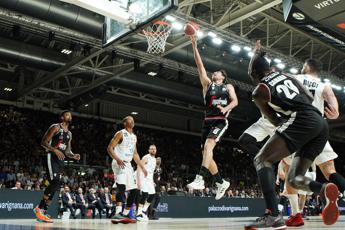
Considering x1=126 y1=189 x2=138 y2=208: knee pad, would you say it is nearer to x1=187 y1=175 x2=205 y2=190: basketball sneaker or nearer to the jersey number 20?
x1=187 y1=175 x2=205 y2=190: basketball sneaker

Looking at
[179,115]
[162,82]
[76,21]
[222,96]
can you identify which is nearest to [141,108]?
[179,115]

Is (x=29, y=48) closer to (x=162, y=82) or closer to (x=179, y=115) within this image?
(x=162, y=82)

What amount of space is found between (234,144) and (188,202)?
17.5 m

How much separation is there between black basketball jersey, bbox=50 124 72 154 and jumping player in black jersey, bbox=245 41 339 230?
212 inches

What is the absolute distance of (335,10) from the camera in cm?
715

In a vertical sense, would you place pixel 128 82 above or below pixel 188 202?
above

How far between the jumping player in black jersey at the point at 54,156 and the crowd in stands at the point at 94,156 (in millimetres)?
9521

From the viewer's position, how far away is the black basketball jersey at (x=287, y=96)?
13.8ft

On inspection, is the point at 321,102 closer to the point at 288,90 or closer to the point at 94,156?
the point at 288,90

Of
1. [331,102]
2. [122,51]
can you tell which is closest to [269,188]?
[331,102]

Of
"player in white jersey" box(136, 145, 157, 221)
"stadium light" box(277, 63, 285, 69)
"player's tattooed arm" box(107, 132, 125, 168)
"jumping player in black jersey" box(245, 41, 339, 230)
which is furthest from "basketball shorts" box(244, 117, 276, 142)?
"stadium light" box(277, 63, 285, 69)

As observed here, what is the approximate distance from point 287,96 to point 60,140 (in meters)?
5.75

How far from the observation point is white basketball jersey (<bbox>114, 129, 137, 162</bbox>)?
847 cm

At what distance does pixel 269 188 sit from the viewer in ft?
13.6
